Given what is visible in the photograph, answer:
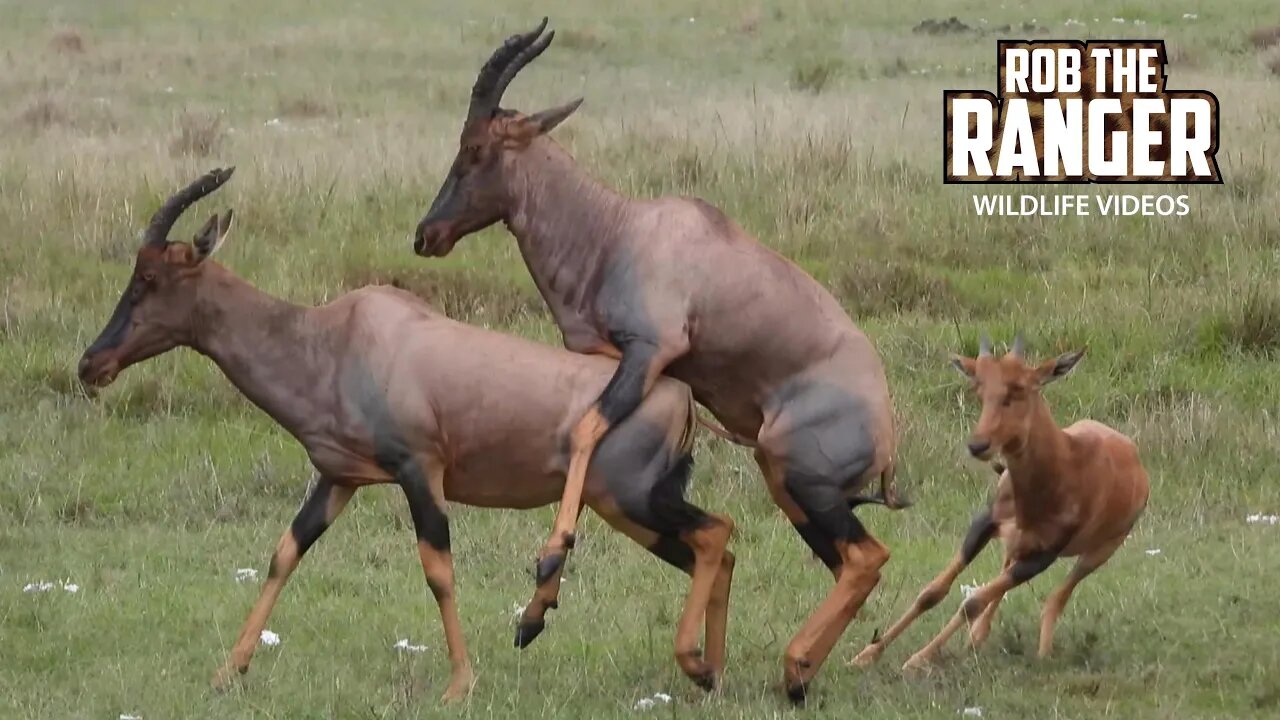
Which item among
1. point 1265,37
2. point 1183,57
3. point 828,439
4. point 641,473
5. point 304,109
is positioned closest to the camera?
point 641,473

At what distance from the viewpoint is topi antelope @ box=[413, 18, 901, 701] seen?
6.79 metres

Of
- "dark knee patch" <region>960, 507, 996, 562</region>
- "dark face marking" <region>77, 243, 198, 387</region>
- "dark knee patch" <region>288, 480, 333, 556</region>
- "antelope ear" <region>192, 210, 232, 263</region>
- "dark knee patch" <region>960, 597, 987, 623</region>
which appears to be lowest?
"dark knee patch" <region>960, 597, 987, 623</region>

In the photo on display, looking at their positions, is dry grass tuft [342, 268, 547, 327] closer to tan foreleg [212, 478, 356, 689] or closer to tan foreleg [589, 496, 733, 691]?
tan foreleg [212, 478, 356, 689]

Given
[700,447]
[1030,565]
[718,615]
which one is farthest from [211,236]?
[700,447]

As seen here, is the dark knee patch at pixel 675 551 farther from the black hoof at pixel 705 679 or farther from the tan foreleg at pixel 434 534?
the tan foreleg at pixel 434 534

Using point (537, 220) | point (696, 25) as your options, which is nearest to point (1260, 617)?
point (537, 220)

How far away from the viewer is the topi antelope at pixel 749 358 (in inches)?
267

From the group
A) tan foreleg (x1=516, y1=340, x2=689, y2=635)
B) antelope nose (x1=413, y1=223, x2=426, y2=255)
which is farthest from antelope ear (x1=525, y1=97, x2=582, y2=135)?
tan foreleg (x1=516, y1=340, x2=689, y2=635)

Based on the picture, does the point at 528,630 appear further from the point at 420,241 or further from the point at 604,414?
the point at 420,241

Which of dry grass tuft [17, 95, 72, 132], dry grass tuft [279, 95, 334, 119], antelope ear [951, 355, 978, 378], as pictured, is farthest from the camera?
dry grass tuft [279, 95, 334, 119]

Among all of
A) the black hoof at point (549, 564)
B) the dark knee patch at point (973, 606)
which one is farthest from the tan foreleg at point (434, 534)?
the dark knee patch at point (973, 606)

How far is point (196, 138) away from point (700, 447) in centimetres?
893

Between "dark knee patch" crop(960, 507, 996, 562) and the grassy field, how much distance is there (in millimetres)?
361

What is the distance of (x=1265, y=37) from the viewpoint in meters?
26.7
